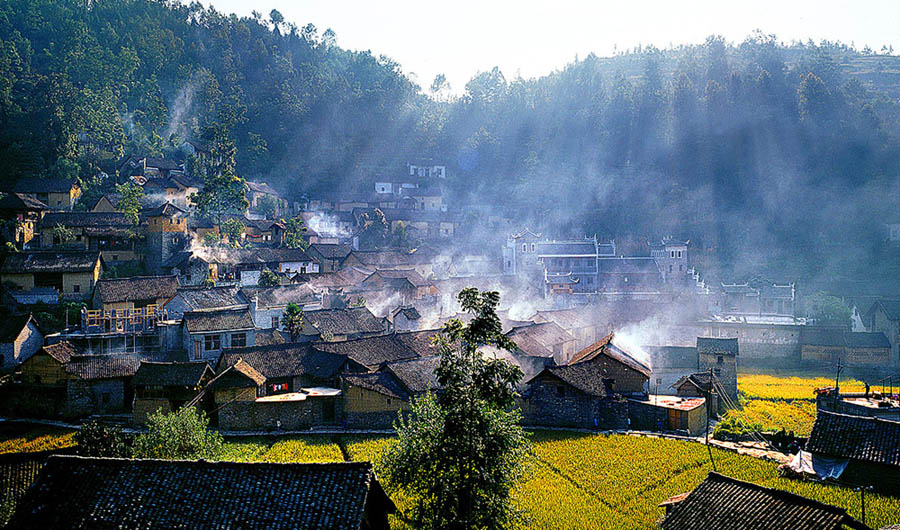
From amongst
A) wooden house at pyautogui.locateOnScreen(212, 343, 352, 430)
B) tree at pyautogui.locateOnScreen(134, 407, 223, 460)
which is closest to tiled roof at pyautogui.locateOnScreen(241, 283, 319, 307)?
wooden house at pyautogui.locateOnScreen(212, 343, 352, 430)

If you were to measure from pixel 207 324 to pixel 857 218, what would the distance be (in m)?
66.8

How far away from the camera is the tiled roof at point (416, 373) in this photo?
31391 mm

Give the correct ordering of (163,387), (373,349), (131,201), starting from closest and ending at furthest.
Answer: (163,387)
(373,349)
(131,201)

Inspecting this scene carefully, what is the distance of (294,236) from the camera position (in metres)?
56.0

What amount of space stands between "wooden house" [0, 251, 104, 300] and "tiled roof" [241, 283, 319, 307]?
8.57 meters

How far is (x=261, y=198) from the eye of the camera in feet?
220

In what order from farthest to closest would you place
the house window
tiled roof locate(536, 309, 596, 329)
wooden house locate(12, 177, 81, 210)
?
tiled roof locate(536, 309, 596, 329)
wooden house locate(12, 177, 81, 210)
the house window

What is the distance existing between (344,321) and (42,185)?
78.4ft

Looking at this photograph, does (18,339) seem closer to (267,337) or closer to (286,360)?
(267,337)

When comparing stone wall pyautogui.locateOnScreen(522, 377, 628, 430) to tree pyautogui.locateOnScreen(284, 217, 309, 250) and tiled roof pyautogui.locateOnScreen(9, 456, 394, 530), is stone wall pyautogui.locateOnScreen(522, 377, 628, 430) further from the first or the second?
tree pyautogui.locateOnScreen(284, 217, 309, 250)

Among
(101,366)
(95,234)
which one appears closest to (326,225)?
(95,234)

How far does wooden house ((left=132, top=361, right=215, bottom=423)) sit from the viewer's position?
30.7 meters

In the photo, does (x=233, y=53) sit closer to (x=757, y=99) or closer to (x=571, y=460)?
(x=757, y=99)

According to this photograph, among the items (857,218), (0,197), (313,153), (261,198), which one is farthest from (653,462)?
(313,153)
